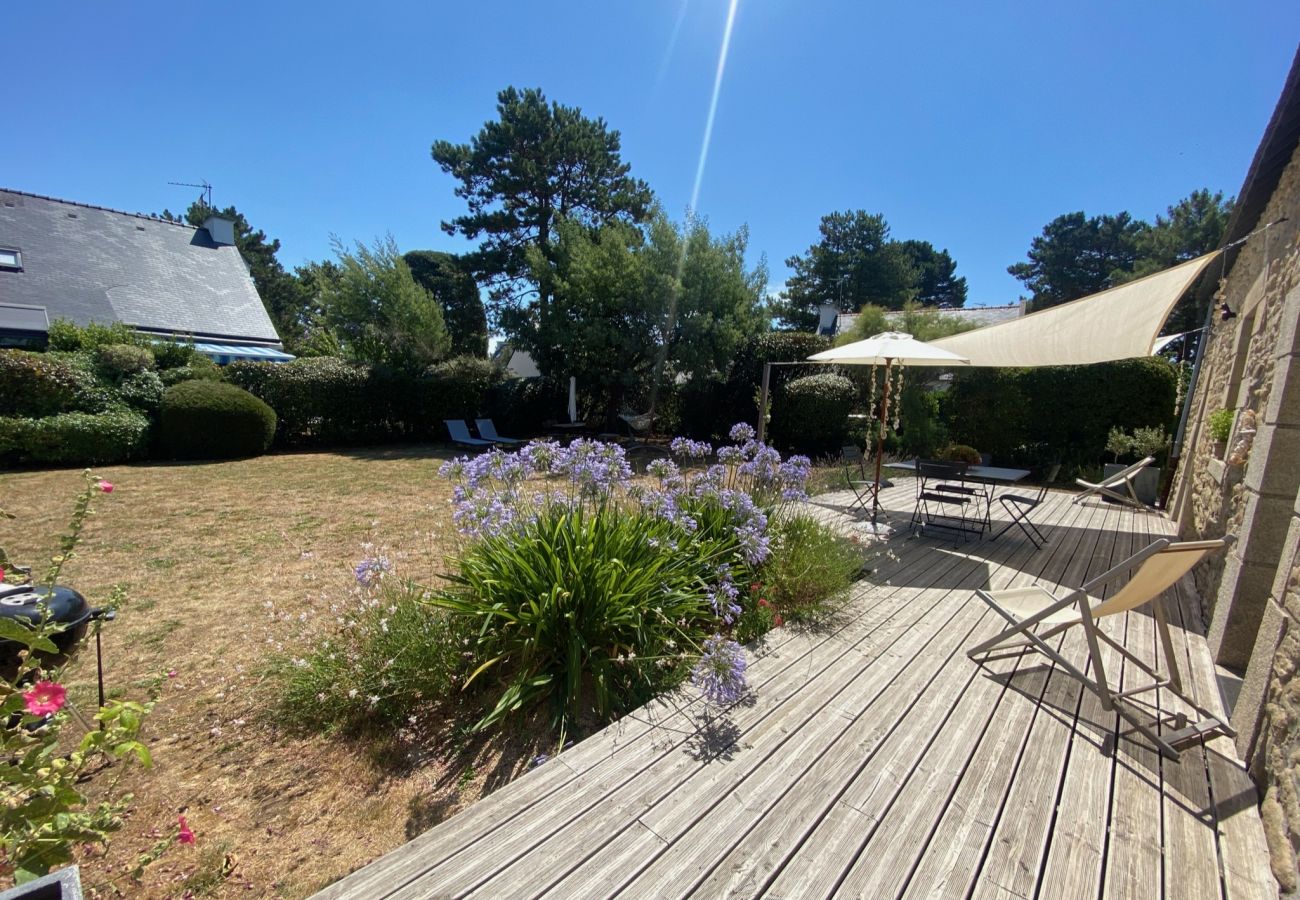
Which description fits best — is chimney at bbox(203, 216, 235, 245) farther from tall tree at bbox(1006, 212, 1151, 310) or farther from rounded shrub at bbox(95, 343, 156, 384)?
tall tree at bbox(1006, 212, 1151, 310)

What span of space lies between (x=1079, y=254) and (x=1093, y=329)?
140ft

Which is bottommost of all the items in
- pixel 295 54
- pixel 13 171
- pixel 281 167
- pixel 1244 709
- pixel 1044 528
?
pixel 1044 528

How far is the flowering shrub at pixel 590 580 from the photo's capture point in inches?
101

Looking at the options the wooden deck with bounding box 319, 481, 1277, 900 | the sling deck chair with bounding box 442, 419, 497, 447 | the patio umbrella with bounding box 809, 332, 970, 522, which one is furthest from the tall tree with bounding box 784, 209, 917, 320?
the wooden deck with bounding box 319, 481, 1277, 900

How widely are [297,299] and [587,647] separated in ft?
150

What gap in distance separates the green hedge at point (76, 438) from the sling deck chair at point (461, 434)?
5550mm

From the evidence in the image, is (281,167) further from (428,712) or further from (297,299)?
(297,299)

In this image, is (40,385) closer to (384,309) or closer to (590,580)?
(384,309)

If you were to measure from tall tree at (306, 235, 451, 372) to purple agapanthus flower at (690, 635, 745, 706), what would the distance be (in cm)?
1465

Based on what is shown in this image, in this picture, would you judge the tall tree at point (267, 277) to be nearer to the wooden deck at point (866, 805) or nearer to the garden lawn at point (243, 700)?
the garden lawn at point (243, 700)

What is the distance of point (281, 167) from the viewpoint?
46.3ft

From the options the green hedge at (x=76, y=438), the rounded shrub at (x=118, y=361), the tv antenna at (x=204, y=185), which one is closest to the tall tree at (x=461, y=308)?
the rounded shrub at (x=118, y=361)

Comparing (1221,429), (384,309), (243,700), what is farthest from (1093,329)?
(384,309)

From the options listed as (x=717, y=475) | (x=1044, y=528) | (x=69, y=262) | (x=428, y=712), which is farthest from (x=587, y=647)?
(x=69, y=262)
